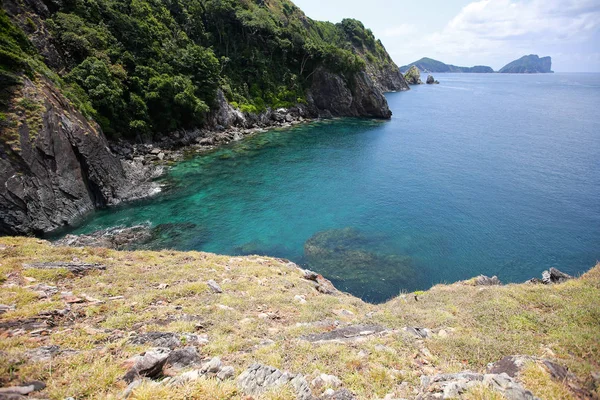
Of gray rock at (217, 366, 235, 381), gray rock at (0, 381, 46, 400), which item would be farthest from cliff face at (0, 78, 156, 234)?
gray rock at (217, 366, 235, 381)

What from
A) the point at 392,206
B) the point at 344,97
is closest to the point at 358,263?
the point at 392,206

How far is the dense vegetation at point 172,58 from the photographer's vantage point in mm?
45375

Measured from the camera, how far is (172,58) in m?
61.9

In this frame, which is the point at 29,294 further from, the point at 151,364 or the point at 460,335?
the point at 460,335

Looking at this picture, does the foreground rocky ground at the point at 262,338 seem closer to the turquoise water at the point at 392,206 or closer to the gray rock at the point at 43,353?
the gray rock at the point at 43,353

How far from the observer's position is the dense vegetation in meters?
45.4

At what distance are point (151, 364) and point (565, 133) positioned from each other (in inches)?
3772

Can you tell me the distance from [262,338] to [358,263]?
18372mm

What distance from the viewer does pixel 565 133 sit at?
71.4 meters

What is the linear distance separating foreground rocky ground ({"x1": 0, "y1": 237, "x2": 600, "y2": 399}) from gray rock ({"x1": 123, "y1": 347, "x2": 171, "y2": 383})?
2 cm

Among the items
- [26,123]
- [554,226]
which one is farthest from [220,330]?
[554,226]

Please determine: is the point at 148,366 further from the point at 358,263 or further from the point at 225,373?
the point at 358,263

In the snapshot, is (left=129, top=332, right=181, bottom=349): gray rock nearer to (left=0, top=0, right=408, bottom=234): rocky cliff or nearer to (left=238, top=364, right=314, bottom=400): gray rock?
(left=238, top=364, right=314, bottom=400): gray rock

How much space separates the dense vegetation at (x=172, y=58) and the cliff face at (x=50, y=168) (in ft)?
16.3
